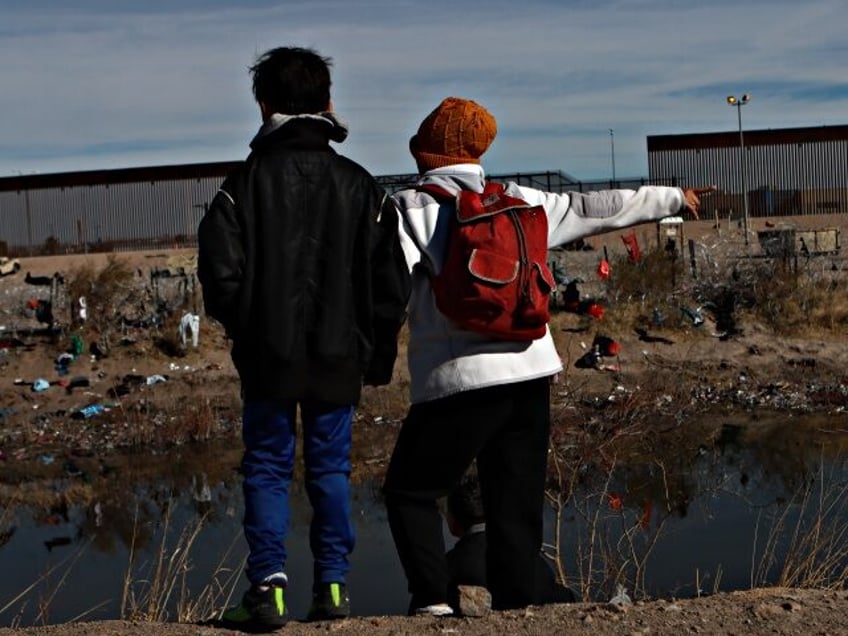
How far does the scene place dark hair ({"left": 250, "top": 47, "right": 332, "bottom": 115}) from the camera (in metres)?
5.01

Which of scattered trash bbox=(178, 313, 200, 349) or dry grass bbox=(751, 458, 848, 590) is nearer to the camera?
dry grass bbox=(751, 458, 848, 590)

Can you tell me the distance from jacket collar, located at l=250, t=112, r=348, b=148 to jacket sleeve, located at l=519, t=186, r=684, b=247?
664mm

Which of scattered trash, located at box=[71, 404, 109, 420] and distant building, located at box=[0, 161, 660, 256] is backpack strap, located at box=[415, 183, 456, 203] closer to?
scattered trash, located at box=[71, 404, 109, 420]

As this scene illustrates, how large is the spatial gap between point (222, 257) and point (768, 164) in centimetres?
2871

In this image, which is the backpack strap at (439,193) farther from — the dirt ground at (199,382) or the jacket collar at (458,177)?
the dirt ground at (199,382)

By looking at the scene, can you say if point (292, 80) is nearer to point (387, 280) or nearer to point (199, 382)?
point (387, 280)

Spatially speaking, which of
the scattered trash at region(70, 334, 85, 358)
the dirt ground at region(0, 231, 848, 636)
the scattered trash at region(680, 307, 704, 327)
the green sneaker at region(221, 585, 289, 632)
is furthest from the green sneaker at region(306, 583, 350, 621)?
the scattered trash at region(680, 307, 704, 327)

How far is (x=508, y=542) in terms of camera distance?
514 cm

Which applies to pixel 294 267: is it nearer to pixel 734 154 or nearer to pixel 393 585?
pixel 393 585

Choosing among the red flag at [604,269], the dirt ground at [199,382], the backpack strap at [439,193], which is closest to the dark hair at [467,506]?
the backpack strap at [439,193]

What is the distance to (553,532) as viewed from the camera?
32.7 feet

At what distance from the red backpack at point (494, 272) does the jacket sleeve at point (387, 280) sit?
121mm

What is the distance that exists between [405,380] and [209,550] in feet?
24.5

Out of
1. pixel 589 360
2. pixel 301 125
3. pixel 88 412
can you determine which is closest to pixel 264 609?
pixel 301 125
